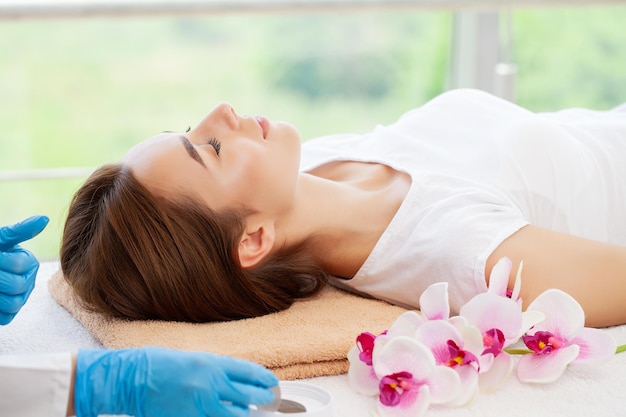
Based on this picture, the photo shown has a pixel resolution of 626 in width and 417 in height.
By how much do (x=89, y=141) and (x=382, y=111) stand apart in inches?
69.8

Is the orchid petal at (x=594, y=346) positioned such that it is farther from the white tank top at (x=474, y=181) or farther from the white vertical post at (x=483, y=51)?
the white vertical post at (x=483, y=51)

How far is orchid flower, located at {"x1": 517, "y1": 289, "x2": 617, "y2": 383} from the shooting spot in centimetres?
121

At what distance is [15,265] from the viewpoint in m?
1.36

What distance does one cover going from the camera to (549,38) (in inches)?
164

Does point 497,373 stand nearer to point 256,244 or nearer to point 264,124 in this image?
point 256,244

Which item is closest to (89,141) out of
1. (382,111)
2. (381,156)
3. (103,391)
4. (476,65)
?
(382,111)

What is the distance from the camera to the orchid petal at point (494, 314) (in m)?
1.18

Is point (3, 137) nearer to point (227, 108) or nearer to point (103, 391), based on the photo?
point (227, 108)

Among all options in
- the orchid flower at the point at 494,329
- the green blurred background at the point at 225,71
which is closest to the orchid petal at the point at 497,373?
the orchid flower at the point at 494,329

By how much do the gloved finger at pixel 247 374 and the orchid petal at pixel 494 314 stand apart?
1.09ft

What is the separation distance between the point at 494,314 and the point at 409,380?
0.17 meters

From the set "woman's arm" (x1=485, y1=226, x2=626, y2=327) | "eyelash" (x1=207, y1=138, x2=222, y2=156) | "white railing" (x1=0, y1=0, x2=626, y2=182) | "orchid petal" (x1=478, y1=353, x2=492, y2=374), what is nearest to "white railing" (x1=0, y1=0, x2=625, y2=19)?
"white railing" (x1=0, y1=0, x2=626, y2=182)

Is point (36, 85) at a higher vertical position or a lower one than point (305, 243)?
lower

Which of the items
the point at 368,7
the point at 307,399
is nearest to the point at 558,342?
the point at 307,399
